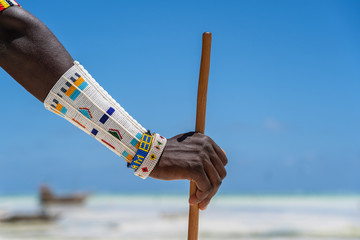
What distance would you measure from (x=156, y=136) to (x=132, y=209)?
2059 cm

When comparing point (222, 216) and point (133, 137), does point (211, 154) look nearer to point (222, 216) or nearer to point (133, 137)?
point (133, 137)

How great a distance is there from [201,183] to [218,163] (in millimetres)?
102

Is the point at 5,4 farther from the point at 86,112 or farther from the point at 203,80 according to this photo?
the point at 203,80

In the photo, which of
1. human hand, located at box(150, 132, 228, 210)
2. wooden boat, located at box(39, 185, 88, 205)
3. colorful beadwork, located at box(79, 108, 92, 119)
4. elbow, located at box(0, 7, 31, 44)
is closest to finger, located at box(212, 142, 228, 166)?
human hand, located at box(150, 132, 228, 210)

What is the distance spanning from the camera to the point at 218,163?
1781mm

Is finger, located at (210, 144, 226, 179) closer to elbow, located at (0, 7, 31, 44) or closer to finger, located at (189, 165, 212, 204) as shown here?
finger, located at (189, 165, 212, 204)

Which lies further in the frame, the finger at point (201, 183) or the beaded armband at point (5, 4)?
the finger at point (201, 183)

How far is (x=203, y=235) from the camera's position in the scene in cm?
1233

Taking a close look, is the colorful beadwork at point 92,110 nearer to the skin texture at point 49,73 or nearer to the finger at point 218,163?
the skin texture at point 49,73

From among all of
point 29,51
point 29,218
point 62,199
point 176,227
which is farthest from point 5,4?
point 62,199

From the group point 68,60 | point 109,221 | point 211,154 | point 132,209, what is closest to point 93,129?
point 68,60

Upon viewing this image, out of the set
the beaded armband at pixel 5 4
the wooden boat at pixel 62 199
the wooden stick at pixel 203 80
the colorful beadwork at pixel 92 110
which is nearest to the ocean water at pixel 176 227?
the wooden boat at pixel 62 199

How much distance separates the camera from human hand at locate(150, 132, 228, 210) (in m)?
1.73

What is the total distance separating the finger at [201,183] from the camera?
1734 mm
